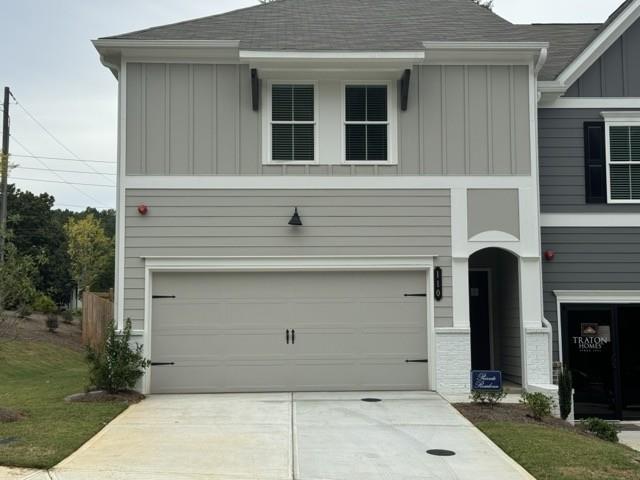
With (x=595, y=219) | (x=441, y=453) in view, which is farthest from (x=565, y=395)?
(x=441, y=453)

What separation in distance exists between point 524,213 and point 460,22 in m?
4.12

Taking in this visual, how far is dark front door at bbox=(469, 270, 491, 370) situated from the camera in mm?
14916

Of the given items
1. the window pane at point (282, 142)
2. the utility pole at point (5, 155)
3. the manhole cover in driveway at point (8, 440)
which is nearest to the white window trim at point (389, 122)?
the window pane at point (282, 142)

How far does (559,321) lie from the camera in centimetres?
1349

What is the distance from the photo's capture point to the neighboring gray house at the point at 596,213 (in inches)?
532

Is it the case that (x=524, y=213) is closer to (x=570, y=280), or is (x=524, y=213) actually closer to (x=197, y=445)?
(x=570, y=280)

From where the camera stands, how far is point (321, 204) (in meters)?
12.8

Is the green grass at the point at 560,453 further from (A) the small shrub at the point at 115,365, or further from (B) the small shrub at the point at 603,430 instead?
(A) the small shrub at the point at 115,365

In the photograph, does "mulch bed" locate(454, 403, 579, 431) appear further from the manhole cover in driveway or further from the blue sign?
the manhole cover in driveway

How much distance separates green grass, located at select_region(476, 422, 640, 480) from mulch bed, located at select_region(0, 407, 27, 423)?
6155 mm

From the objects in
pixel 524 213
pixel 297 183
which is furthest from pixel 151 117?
pixel 524 213

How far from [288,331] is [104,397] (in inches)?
126

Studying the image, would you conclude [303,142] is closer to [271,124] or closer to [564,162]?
[271,124]

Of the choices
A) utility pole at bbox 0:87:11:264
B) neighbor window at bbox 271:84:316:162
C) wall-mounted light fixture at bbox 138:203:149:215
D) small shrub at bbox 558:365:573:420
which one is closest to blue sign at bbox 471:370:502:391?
small shrub at bbox 558:365:573:420
